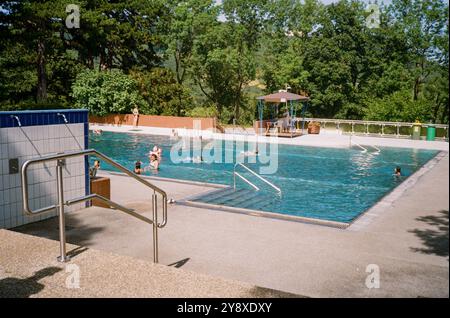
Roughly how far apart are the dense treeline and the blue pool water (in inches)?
560

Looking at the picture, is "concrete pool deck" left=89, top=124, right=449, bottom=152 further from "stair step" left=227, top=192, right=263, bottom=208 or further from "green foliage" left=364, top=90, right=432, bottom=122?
"stair step" left=227, top=192, right=263, bottom=208

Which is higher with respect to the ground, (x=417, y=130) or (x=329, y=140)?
(x=417, y=130)

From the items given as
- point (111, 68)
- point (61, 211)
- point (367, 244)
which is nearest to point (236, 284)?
point (61, 211)

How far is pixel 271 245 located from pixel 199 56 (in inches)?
1732

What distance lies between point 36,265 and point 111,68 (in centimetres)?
4590

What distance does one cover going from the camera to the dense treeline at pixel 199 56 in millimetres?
40875

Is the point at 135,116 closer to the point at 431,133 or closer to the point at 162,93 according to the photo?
the point at 162,93

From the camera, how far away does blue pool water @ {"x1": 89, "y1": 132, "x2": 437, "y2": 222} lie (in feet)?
49.3

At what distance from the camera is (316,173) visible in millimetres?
20453

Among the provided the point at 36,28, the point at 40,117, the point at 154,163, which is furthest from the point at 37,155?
the point at 36,28

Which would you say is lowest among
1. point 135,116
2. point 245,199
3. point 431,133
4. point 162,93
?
point 245,199
